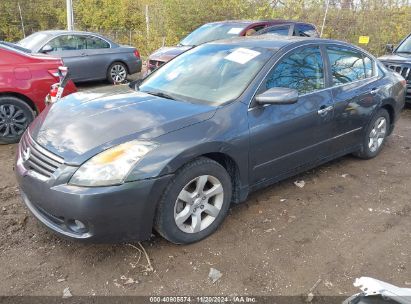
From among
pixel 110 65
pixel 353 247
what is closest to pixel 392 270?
pixel 353 247

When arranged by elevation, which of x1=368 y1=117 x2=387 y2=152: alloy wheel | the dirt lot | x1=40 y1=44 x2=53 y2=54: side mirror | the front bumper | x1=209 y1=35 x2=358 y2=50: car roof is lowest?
the dirt lot

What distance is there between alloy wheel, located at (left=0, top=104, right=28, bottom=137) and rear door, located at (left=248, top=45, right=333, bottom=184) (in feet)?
12.0

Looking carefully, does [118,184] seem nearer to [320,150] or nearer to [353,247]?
[353,247]

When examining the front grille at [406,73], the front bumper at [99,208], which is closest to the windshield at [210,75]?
the front bumper at [99,208]

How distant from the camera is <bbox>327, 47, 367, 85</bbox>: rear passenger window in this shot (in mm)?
4297

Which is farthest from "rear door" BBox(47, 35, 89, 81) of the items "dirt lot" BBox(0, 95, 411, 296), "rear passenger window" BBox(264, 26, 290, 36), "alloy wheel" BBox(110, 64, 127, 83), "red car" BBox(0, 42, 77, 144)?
"dirt lot" BBox(0, 95, 411, 296)

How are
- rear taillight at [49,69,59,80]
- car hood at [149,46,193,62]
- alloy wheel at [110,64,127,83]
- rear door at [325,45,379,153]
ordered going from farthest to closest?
alloy wheel at [110,64,127,83], car hood at [149,46,193,62], rear taillight at [49,69,59,80], rear door at [325,45,379,153]

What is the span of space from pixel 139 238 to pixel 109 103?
1.26 m

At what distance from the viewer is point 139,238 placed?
2.85m

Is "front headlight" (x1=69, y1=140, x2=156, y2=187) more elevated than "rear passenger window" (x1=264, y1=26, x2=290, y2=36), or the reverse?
"rear passenger window" (x1=264, y1=26, x2=290, y2=36)

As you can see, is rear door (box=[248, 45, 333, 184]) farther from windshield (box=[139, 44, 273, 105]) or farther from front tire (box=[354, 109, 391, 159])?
front tire (box=[354, 109, 391, 159])

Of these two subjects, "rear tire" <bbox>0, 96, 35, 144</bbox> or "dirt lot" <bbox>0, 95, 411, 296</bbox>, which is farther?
"rear tire" <bbox>0, 96, 35, 144</bbox>

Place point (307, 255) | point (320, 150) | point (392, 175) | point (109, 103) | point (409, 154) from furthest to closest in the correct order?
point (409, 154), point (392, 175), point (320, 150), point (109, 103), point (307, 255)

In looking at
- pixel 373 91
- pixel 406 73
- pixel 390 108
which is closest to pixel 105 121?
pixel 373 91
